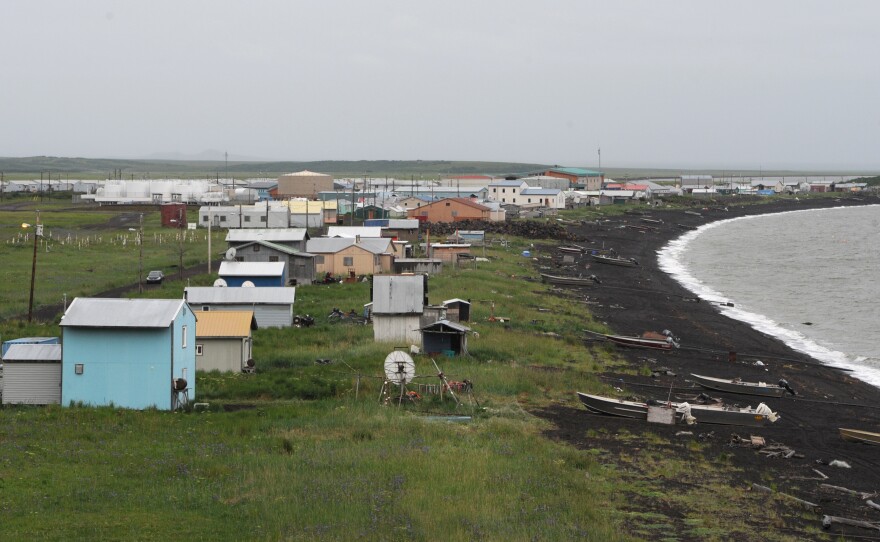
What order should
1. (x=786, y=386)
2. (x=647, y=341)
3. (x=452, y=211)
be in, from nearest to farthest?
(x=786, y=386) < (x=647, y=341) < (x=452, y=211)

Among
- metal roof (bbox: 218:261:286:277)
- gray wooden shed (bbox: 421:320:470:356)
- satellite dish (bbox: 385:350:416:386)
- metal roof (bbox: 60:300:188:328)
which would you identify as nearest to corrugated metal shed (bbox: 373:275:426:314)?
gray wooden shed (bbox: 421:320:470:356)

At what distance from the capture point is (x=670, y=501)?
1953 cm

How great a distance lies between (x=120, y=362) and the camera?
2444 centimetres

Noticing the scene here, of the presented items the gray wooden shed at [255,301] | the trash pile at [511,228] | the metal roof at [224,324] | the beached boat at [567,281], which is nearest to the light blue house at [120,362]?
the metal roof at [224,324]

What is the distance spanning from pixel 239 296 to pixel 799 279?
44.1m

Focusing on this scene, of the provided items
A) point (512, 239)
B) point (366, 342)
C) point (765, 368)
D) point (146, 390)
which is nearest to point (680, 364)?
point (765, 368)

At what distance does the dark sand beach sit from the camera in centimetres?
2189

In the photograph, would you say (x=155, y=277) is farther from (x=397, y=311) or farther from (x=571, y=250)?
(x=571, y=250)

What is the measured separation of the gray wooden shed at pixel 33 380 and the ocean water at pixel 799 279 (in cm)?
2575

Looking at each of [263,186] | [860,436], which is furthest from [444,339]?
[263,186]

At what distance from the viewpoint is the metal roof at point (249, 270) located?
141 ft

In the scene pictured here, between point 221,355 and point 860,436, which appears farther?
point 221,355

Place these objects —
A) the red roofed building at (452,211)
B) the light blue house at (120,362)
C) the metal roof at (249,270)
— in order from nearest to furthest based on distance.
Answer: the light blue house at (120,362) < the metal roof at (249,270) < the red roofed building at (452,211)

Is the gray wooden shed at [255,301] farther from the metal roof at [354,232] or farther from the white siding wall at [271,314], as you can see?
the metal roof at [354,232]
